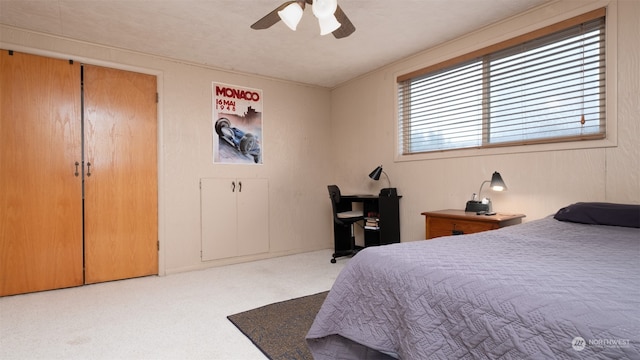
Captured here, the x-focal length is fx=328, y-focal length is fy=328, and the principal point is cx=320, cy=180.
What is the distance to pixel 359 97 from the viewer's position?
4473 millimetres

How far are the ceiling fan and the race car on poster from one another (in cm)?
193

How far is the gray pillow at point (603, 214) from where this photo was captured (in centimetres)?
185

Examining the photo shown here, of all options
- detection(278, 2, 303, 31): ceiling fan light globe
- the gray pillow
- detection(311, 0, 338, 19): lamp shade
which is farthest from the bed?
detection(278, 2, 303, 31): ceiling fan light globe

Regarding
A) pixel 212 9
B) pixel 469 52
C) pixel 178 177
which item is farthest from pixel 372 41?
pixel 178 177

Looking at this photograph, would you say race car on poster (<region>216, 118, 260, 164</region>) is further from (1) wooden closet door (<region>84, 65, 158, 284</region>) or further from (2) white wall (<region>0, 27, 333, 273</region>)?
(1) wooden closet door (<region>84, 65, 158, 284</region>)

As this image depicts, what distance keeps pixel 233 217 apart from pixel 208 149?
892mm

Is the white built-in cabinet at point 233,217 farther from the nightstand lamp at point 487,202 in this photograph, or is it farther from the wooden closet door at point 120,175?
the nightstand lamp at point 487,202

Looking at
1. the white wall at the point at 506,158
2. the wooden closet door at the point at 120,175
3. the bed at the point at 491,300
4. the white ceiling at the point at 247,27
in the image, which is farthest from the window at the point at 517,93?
the wooden closet door at the point at 120,175

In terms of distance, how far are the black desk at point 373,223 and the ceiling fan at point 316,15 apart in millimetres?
2073

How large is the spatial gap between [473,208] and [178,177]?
3.12 metres

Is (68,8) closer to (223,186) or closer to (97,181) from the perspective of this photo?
(97,181)

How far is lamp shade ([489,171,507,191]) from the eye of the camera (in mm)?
2750

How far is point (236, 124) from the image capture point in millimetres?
4152

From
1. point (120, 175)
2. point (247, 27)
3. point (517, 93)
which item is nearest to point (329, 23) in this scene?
point (247, 27)
